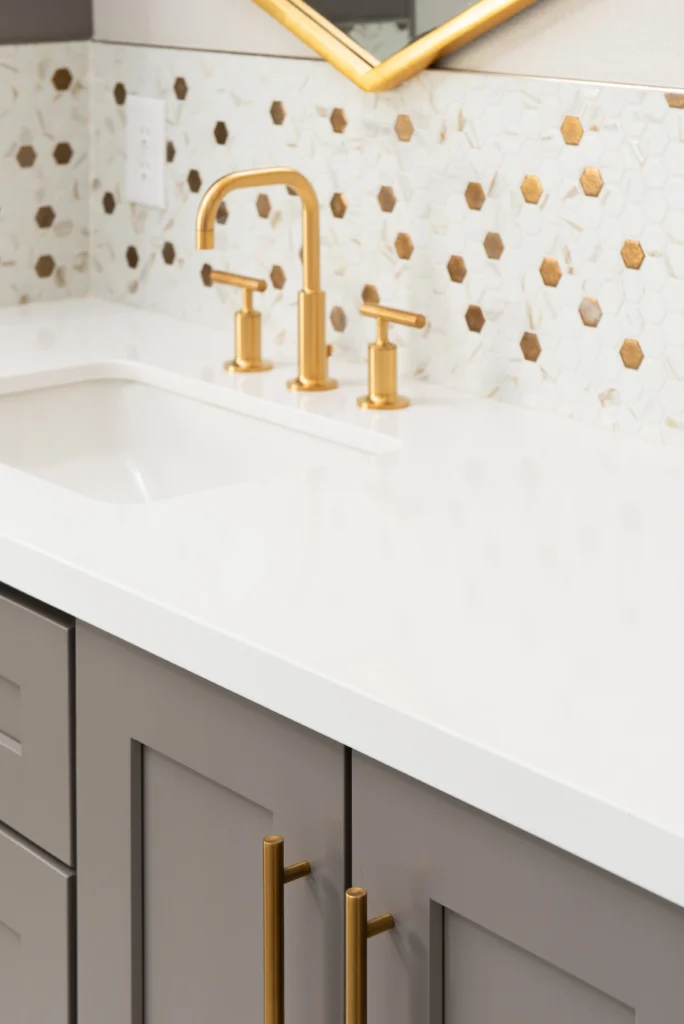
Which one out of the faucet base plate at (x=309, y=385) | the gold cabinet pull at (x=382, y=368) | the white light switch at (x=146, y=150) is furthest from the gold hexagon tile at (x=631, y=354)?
the white light switch at (x=146, y=150)

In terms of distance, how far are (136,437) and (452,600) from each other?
756mm

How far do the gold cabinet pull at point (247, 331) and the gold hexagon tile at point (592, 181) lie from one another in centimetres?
38

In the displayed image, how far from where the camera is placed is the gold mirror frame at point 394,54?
4.64 ft

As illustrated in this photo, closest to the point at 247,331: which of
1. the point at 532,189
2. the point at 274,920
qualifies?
the point at 532,189

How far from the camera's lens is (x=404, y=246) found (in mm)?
1578

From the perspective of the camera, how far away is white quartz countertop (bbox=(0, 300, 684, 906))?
0.79 meters

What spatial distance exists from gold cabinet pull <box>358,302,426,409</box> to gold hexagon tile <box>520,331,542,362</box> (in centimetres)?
11

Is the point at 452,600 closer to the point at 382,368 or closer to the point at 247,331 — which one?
the point at 382,368

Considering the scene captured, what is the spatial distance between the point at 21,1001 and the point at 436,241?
0.85 meters

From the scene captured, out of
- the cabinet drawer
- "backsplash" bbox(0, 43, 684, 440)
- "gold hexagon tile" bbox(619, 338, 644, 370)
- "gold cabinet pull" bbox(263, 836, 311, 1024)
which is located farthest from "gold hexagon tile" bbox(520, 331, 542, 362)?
"gold cabinet pull" bbox(263, 836, 311, 1024)

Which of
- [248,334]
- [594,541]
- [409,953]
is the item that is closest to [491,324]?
[248,334]

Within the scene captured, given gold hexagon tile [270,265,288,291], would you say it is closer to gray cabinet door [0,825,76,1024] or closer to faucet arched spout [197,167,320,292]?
faucet arched spout [197,167,320,292]

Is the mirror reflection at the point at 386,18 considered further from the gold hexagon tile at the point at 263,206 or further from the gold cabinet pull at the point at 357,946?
the gold cabinet pull at the point at 357,946

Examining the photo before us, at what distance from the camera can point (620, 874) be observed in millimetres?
743
